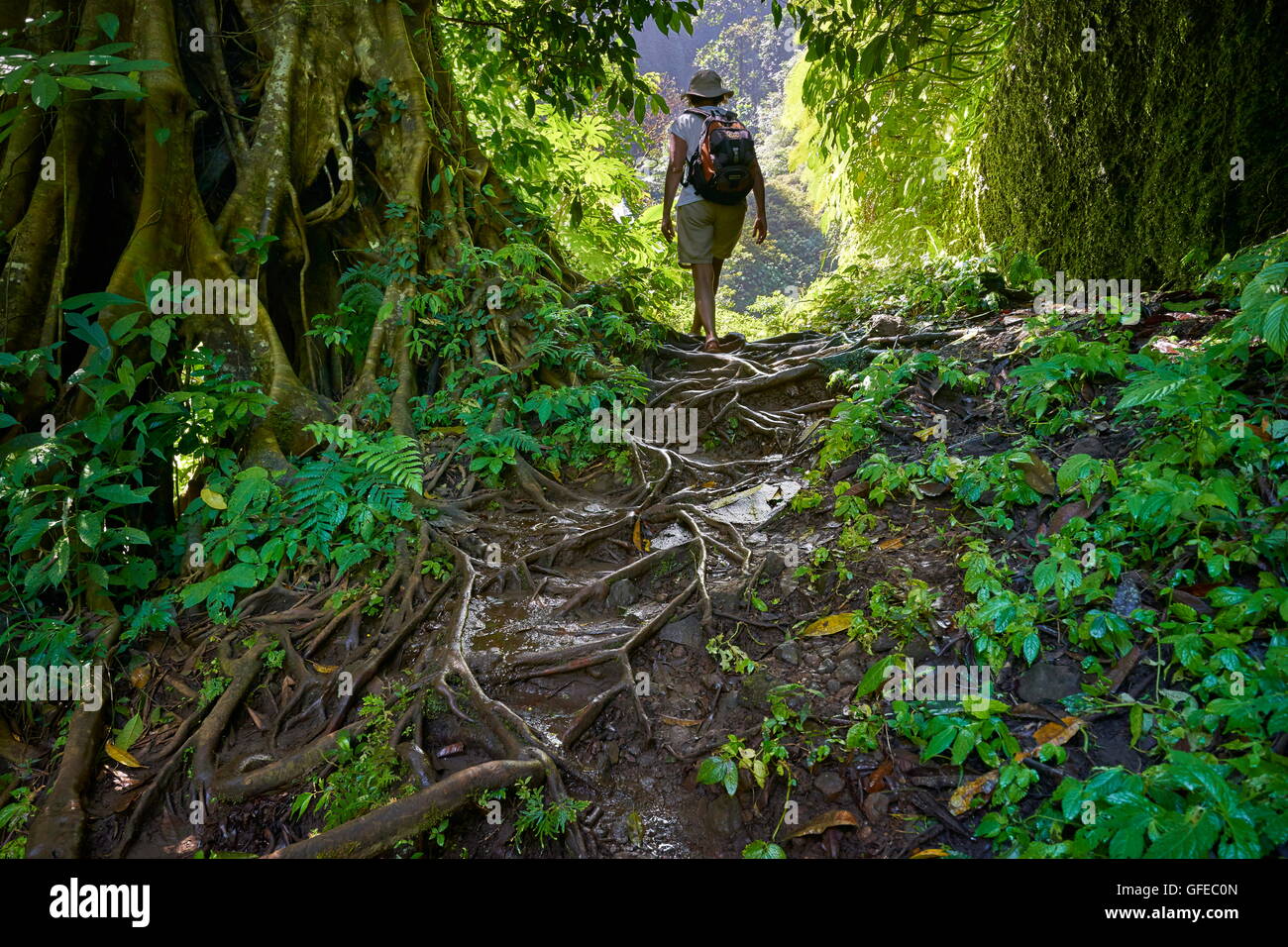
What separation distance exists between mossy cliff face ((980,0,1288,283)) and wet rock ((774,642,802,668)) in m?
3.66

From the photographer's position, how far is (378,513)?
3971mm

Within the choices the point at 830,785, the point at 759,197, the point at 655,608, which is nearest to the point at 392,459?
the point at 655,608

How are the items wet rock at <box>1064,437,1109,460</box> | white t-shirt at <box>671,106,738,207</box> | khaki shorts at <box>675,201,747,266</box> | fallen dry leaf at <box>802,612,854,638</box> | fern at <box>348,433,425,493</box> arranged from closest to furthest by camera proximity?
1. fallen dry leaf at <box>802,612,854,638</box>
2. wet rock at <box>1064,437,1109,460</box>
3. fern at <box>348,433,425,493</box>
4. white t-shirt at <box>671,106,738,207</box>
5. khaki shorts at <box>675,201,747,266</box>

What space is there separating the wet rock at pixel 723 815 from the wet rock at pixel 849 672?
0.69 metres

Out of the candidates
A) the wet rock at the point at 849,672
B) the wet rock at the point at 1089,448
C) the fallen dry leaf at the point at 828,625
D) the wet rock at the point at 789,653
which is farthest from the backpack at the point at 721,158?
the wet rock at the point at 849,672

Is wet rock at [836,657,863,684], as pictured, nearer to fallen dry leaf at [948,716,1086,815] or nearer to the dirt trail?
the dirt trail

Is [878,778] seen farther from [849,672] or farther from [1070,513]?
[1070,513]

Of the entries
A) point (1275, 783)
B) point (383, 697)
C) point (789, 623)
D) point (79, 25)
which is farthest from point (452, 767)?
point (79, 25)

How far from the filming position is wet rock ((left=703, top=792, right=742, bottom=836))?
2.33 meters

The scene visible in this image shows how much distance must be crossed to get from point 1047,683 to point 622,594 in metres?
2.05

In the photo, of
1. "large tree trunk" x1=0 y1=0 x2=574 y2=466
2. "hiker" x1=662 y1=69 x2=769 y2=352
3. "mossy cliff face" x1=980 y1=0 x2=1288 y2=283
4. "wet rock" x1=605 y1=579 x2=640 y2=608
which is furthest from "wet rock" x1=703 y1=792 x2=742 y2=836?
"hiker" x1=662 y1=69 x2=769 y2=352

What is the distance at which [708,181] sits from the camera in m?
5.78
